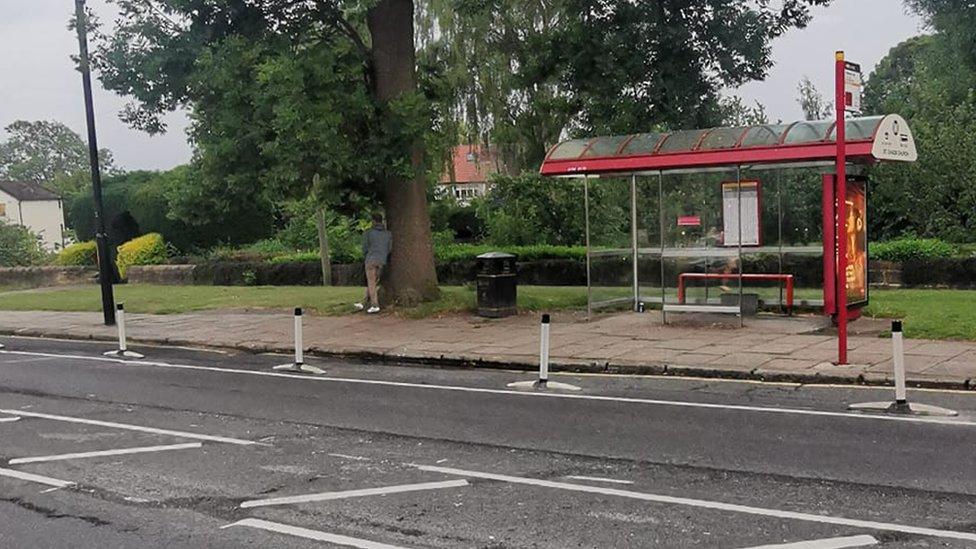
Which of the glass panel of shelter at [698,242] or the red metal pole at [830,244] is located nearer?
the red metal pole at [830,244]

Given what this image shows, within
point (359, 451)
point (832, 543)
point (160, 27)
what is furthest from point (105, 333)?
point (832, 543)

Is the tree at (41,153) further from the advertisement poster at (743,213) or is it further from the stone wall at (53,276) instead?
the advertisement poster at (743,213)

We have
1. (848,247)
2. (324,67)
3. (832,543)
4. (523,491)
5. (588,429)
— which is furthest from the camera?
(324,67)

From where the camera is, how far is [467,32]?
31.2 metres

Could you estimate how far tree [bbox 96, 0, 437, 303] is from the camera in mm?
15961

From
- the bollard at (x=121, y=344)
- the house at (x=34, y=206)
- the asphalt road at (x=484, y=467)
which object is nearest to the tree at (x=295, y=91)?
the bollard at (x=121, y=344)

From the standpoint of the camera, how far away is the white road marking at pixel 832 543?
16.9 ft

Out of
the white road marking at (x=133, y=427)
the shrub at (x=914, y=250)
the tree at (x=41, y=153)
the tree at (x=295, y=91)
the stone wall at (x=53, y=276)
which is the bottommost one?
the white road marking at (x=133, y=427)

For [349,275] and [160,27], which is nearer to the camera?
[160,27]

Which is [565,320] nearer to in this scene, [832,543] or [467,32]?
[832,543]

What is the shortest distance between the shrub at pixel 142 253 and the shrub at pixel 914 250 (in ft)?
74.7

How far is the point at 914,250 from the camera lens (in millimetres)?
18562

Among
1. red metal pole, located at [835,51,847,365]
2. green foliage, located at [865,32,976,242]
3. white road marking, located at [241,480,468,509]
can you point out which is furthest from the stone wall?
white road marking, located at [241,480,468,509]

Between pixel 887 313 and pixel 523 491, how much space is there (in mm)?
9912
